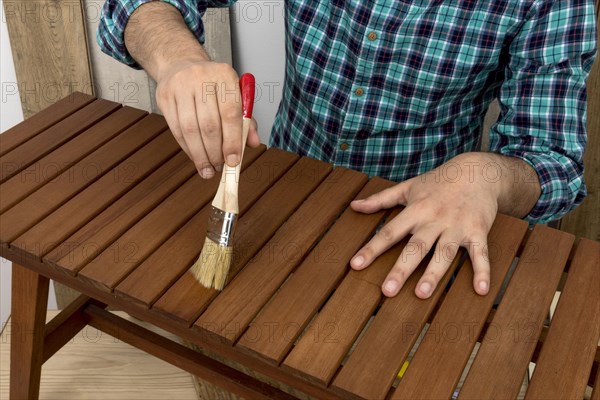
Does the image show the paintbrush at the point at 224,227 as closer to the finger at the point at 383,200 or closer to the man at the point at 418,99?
the man at the point at 418,99

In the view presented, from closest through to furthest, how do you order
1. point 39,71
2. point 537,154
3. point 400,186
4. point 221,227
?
point 221,227 → point 400,186 → point 537,154 → point 39,71

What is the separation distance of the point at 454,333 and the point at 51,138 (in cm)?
78

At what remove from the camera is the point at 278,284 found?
97cm

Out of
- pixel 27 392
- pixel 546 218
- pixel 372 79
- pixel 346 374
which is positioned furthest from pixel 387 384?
pixel 27 392

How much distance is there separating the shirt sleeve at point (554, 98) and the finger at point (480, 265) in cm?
26

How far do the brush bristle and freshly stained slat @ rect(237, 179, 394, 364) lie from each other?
7cm

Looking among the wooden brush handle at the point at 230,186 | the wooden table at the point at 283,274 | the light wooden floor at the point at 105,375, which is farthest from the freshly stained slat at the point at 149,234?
the light wooden floor at the point at 105,375

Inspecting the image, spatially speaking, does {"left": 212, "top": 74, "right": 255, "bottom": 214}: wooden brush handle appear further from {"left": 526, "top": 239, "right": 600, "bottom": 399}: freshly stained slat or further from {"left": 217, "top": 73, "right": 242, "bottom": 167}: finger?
{"left": 526, "top": 239, "right": 600, "bottom": 399}: freshly stained slat

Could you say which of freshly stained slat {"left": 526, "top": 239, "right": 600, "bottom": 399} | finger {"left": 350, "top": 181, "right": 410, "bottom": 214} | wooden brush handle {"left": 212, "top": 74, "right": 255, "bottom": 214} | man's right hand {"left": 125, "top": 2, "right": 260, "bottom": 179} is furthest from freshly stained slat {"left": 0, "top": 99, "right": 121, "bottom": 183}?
freshly stained slat {"left": 526, "top": 239, "right": 600, "bottom": 399}

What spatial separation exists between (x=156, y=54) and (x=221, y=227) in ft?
1.16

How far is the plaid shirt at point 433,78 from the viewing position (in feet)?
4.13

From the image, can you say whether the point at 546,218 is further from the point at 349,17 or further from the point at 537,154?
the point at 349,17

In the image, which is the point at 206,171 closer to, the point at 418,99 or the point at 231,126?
the point at 231,126

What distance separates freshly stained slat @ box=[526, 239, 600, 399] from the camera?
2.84ft
